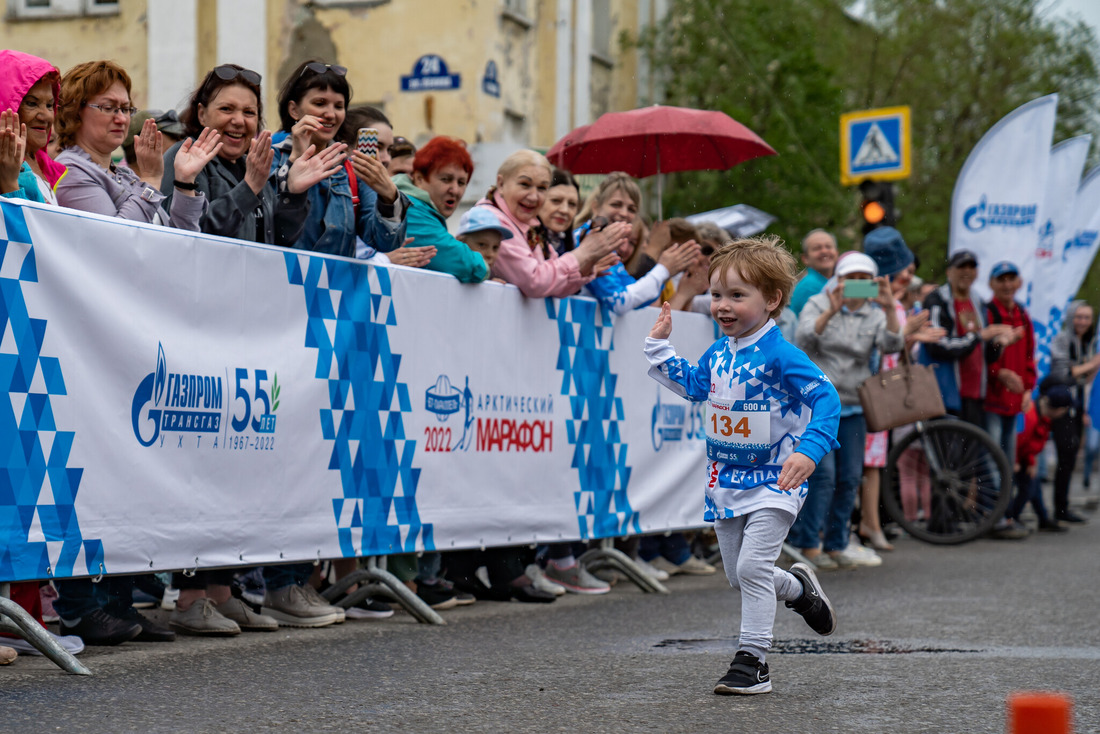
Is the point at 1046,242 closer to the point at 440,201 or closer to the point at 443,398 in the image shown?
the point at 440,201

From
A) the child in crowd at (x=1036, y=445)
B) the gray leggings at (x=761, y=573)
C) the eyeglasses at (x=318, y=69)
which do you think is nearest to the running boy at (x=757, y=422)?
the gray leggings at (x=761, y=573)

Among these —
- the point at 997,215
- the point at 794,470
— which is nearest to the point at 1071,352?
the point at 997,215

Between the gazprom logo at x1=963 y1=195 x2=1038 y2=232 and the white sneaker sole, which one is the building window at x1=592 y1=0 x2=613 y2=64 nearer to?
the gazprom logo at x1=963 y1=195 x2=1038 y2=232

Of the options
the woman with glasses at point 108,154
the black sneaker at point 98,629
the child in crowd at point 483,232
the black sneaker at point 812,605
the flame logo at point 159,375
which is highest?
the woman with glasses at point 108,154

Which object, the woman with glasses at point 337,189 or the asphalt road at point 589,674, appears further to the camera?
the woman with glasses at point 337,189

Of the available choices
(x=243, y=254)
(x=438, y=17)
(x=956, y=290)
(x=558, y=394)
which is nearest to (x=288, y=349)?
(x=243, y=254)

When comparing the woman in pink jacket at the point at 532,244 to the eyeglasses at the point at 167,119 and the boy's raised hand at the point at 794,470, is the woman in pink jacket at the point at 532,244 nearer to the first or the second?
the eyeglasses at the point at 167,119

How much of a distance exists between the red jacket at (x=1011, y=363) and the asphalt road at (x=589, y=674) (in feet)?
16.4

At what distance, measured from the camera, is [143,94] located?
2064cm

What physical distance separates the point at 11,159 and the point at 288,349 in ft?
5.36

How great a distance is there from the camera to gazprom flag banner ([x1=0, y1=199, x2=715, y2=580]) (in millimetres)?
5805

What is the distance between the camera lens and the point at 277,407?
22.5 feet

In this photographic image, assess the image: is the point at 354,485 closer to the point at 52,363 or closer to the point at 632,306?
the point at 52,363

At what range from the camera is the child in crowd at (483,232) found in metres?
8.28
